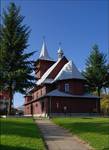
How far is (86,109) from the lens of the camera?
5194 cm

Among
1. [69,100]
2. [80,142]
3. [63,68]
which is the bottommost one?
[80,142]

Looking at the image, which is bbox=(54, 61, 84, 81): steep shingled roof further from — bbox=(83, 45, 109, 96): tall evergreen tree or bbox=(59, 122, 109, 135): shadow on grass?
bbox=(59, 122, 109, 135): shadow on grass

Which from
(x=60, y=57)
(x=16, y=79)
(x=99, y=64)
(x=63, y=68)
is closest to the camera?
(x=16, y=79)

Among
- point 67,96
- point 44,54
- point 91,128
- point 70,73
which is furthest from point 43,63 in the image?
point 91,128

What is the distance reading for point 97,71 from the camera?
5962 cm

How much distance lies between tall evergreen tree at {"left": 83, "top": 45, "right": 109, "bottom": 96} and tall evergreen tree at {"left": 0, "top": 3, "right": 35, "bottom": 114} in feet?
52.3

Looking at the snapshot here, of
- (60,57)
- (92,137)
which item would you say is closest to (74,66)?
(60,57)

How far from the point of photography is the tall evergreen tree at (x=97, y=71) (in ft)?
195

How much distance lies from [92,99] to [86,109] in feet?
6.19

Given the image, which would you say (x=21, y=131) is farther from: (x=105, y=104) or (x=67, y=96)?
(x=105, y=104)

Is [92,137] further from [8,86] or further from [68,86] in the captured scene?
[68,86]

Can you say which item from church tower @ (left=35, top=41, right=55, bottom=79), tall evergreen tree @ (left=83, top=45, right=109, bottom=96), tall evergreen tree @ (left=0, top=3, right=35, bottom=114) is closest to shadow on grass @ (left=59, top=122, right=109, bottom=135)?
tall evergreen tree @ (left=0, top=3, right=35, bottom=114)

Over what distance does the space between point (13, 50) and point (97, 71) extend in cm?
1890

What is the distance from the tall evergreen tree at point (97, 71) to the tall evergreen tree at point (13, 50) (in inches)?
628
